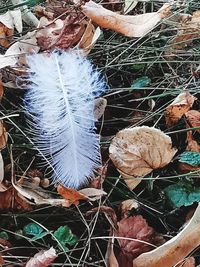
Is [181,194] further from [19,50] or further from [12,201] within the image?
[19,50]

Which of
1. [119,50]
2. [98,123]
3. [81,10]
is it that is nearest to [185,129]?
[98,123]

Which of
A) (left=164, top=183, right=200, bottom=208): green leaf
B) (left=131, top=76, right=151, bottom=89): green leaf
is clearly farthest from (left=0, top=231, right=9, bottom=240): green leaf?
(left=131, top=76, right=151, bottom=89): green leaf

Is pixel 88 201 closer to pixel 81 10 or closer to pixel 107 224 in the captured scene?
pixel 107 224

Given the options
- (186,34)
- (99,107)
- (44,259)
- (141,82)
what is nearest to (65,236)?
(44,259)

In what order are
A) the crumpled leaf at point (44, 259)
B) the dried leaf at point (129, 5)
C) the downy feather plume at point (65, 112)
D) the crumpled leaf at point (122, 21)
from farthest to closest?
the dried leaf at point (129, 5) → the crumpled leaf at point (122, 21) → the downy feather plume at point (65, 112) → the crumpled leaf at point (44, 259)

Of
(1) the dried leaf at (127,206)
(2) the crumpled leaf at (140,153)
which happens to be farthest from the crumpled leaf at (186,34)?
(1) the dried leaf at (127,206)

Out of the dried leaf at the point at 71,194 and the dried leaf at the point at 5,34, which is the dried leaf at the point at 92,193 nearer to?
the dried leaf at the point at 71,194

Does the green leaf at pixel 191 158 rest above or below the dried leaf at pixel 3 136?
below
